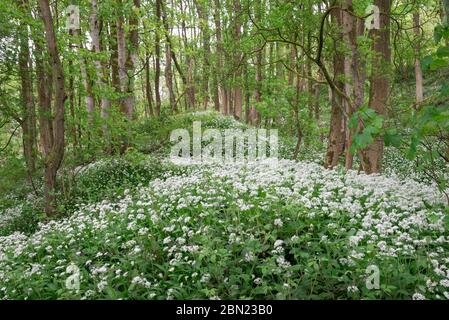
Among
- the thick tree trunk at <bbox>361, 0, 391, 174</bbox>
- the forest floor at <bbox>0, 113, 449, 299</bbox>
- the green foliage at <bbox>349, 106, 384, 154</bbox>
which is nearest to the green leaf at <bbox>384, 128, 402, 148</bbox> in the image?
the green foliage at <bbox>349, 106, 384, 154</bbox>

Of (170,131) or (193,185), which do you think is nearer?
(193,185)

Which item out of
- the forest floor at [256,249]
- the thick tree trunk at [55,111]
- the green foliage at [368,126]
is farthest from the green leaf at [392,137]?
the thick tree trunk at [55,111]

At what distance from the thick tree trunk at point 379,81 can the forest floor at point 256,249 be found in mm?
1666

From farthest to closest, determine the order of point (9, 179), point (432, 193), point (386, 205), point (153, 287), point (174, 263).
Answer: point (9, 179) < point (432, 193) < point (386, 205) < point (174, 263) < point (153, 287)

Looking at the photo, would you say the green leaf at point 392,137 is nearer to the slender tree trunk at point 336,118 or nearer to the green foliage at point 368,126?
the green foliage at point 368,126

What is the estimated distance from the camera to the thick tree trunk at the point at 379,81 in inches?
338

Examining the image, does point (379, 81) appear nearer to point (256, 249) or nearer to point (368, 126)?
point (256, 249)

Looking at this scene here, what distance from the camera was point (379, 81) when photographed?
8.84 m

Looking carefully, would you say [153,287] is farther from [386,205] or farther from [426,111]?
[386,205]

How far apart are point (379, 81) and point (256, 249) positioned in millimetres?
6444

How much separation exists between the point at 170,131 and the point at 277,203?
11.7 metres

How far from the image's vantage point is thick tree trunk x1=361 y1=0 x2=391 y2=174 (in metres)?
8.59
